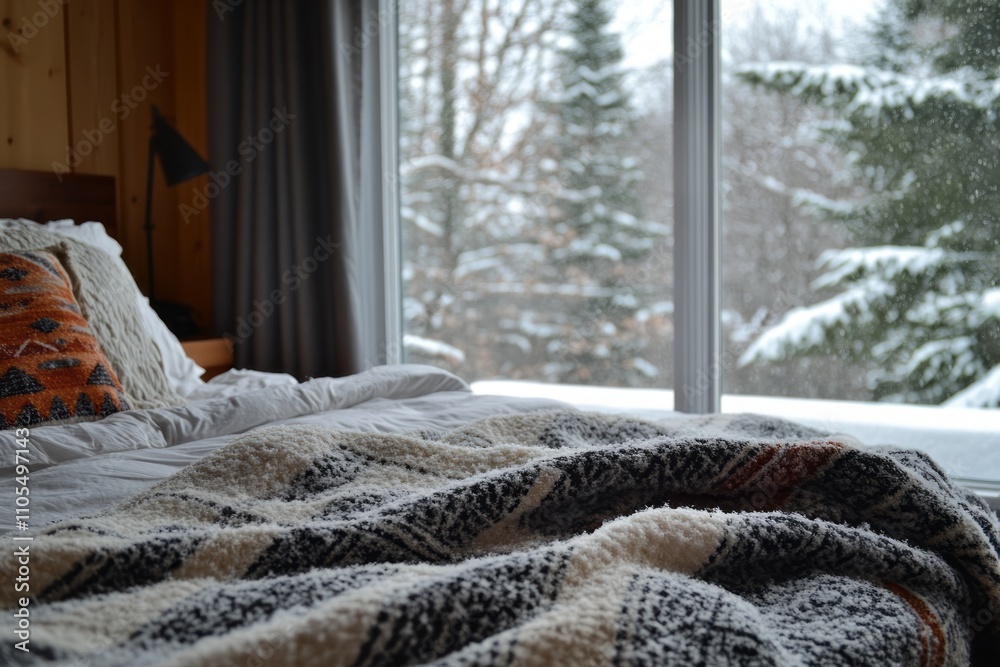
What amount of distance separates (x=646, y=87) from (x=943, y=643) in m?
2.31

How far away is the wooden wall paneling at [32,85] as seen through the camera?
7.94 ft

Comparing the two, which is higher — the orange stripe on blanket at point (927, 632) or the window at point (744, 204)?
the window at point (744, 204)

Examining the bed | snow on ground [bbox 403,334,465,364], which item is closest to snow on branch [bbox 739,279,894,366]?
snow on ground [bbox 403,334,465,364]

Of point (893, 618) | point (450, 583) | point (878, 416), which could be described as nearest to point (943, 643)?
point (893, 618)

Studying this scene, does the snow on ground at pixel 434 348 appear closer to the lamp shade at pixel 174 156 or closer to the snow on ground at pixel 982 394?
the lamp shade at pixel 174 156

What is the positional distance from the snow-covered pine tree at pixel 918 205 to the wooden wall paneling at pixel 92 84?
7.09ft

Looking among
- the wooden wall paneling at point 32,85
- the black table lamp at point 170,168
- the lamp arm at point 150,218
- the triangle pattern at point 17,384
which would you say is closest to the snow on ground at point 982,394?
the triangle pattern at point 17,384

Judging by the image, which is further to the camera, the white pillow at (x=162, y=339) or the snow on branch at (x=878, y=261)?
the snow on branch at (x=878, y=261)

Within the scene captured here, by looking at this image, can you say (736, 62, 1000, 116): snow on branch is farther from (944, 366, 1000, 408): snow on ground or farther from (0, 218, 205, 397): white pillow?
(0, 218, 205, 397): white pillow

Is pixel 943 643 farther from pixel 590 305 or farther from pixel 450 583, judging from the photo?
pixel 590 305

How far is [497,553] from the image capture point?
29.3 inches

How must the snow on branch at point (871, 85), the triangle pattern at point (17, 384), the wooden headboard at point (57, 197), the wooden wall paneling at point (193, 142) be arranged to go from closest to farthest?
the triangle pattern at point (17, 384)
the snow on branch at point (871, 85)
the wooden headboard at point (57, 197)
the wooden wall paneling at point (193, 142)

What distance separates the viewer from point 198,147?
3082 mm

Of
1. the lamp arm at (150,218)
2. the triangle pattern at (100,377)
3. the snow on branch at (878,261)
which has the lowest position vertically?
the triangle pattern at (100,377)
